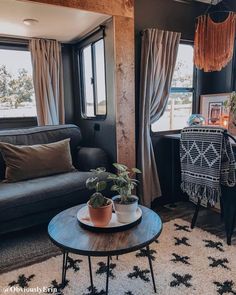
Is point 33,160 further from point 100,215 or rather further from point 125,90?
point 100,215

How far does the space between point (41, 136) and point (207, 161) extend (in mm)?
1769

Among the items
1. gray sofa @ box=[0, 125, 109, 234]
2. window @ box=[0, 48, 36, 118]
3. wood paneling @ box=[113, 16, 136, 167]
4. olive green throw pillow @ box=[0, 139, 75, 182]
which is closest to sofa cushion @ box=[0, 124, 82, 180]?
gray sofa @ box=[0, 125, 109, 234]

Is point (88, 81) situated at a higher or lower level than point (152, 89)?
higher

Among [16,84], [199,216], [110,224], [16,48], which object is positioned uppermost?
[16,48]

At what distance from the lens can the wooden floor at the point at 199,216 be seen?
7.93 feet

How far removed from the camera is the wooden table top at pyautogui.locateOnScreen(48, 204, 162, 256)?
126cm

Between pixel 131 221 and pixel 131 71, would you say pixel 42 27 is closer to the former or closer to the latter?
pixel 131 71

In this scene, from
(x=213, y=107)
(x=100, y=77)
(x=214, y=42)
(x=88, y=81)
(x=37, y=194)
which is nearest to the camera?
(x=37, y=194)

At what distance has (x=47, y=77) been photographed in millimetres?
3193

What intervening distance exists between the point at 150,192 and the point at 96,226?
156 centimetres

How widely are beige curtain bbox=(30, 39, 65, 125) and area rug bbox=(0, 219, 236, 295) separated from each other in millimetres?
1851

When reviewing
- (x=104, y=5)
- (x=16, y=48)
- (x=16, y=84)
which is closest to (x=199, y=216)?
(x=104, y=5)

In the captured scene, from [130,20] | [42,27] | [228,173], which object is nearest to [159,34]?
[130,20]

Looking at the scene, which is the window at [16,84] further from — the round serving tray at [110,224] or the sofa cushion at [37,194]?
the round serving tray at [110,224]
